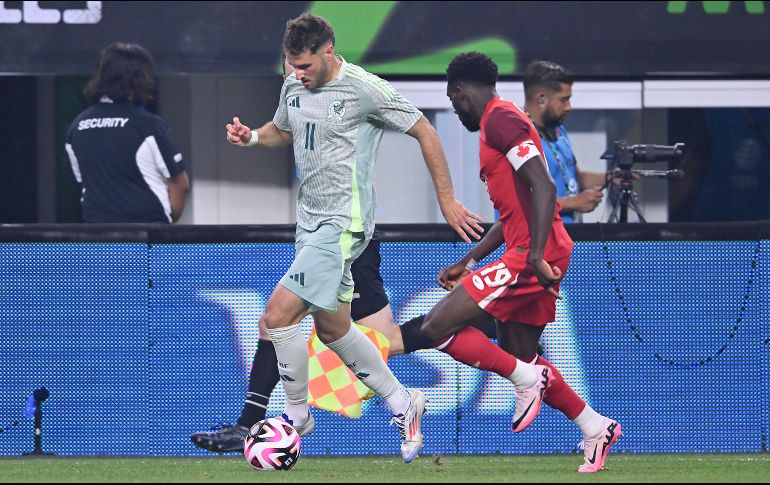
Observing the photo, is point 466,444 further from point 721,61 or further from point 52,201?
point 52,201

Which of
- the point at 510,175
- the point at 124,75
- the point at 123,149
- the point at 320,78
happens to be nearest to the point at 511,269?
the point at 510,175

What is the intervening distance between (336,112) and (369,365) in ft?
3.70

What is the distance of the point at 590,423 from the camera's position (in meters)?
7.55

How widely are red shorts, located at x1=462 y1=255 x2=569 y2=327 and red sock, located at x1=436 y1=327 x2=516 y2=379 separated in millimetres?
145

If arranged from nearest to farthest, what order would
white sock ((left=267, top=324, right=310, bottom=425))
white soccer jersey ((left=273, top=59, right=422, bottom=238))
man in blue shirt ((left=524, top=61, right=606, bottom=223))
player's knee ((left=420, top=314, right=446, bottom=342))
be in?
1. white sock ((left=267, top=324, right=310, bottom=425))
2. white soccer jersey ((left=273, top=59, right=422, bottom=238))
3. player's knee ((left=420, top=314, right=446, bottom=342))
4. man in blue shirt ((left=524, top=61, right=606, bottom=223))

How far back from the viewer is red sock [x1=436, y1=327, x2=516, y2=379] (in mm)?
7422

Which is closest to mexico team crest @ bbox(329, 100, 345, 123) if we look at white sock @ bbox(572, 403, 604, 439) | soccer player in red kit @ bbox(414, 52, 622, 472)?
soccer player in red kit @ bbox(414, 52, 622, 472)

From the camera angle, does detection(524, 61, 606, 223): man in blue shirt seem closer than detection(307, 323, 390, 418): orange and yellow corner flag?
No

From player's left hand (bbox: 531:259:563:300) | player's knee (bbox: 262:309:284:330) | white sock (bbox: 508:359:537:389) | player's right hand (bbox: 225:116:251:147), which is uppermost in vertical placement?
player's right hand (bbox: 225:116:251:147)

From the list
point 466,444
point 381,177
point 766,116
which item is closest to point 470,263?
point 466,444

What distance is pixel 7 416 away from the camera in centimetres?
877

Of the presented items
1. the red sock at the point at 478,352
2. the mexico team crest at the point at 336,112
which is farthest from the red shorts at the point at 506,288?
the mexico team crest at the point at 336,112

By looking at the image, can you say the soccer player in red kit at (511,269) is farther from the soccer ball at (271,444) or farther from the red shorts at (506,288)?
the soccer ball at (271,444)

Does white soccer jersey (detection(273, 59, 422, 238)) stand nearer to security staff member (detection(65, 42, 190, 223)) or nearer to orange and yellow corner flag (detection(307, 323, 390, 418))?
orange and yellow corner flag (detection(307, 323, 390, 418))
